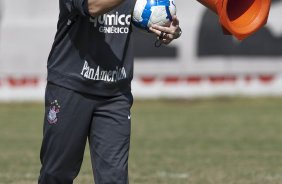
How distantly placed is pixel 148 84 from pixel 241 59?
1955 mm

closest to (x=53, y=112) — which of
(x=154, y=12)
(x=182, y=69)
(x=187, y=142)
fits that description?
(x=154, y=12)

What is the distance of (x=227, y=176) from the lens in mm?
9516

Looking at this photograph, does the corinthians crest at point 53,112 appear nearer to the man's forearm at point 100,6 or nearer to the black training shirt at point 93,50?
the black training shirt at point 93,50

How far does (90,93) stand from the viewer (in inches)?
253

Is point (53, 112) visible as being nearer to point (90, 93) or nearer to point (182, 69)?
point (90, 93)

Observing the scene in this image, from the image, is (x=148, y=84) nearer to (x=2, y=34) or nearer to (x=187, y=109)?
(x=187, y=109)

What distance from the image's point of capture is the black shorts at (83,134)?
6422mm

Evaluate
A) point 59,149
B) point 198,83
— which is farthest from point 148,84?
point 59,149

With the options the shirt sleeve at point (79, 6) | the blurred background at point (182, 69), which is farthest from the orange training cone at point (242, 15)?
the blurred background at point (182, 69)

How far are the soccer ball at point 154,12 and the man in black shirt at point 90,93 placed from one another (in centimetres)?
22

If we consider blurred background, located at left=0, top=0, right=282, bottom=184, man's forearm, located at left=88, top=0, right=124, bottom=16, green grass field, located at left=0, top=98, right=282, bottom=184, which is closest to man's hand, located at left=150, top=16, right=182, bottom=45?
man's forearm, located at left=88, top=0, right=124, bottom=16

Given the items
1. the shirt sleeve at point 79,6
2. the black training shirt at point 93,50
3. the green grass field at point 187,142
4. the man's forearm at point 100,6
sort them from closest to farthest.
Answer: the man's forearm at point 100,6
the shirt sleeve at point 79,6
the black training shirt at point 93,50
the green grass field at point 187,142

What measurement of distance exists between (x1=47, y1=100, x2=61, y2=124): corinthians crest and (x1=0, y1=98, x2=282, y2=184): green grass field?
278cm

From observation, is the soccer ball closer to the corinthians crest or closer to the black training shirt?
the black training shirt
